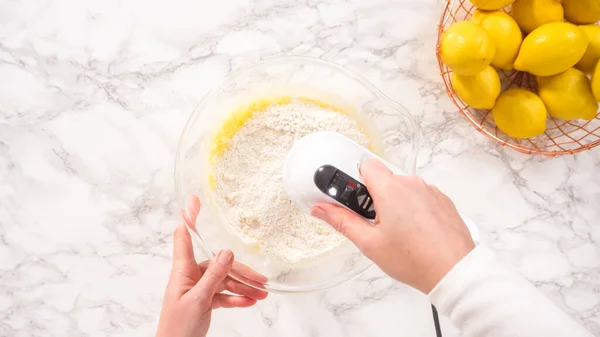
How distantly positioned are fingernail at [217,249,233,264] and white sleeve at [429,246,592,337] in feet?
1.01

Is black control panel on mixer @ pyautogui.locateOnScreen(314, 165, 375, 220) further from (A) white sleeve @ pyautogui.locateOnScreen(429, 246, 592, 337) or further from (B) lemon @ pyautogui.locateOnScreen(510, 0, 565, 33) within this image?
(B) lemon @ pyautogui.locateOnScreen(510, 0, 565, 33)

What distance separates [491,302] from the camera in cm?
59

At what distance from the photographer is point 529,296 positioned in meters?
0.61

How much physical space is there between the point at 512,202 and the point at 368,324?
0.35 metres

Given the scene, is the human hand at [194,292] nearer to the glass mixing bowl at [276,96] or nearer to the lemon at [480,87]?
the glass mixing bowl at [276,96]

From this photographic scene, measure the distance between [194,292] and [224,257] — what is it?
0.22 ft

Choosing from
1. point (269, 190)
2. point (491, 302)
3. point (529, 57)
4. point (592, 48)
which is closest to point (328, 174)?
point (269, 190)

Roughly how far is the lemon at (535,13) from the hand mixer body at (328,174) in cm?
33

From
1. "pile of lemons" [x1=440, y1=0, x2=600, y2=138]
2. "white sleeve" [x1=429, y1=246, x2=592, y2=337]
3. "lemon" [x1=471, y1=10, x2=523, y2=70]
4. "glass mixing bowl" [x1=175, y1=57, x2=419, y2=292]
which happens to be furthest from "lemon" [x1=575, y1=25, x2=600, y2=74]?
"white sleeve" [x1=429, y1=246, x2=592, y2=337]

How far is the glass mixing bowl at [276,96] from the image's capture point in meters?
0.82

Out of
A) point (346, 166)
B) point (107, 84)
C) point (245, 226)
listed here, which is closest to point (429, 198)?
point (346, 166)

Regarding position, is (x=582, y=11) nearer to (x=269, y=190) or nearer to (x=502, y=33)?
(x=502, y=33)

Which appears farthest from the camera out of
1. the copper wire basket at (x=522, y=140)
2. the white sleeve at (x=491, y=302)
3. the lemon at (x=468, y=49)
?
the copper wire basket at (x=522, y=140)

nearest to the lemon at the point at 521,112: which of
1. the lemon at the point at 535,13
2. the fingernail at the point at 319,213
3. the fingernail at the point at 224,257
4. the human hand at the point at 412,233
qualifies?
the lemon at the point at 535,13
